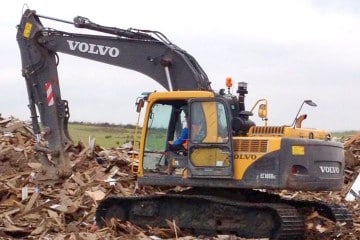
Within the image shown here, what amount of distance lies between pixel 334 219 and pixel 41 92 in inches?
258

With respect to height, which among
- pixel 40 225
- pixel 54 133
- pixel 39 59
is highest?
pixel 39 59

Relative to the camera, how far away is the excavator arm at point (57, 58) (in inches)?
691

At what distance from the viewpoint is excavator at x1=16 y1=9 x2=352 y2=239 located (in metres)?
15.1

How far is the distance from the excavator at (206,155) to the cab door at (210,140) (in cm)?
2

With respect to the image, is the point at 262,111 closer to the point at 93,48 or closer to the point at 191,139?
the point at 191,139

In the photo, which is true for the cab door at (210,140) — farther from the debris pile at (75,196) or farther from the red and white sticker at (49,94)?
the red and white sticker at (49,94)

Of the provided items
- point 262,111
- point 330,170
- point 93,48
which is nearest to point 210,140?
point 262,111

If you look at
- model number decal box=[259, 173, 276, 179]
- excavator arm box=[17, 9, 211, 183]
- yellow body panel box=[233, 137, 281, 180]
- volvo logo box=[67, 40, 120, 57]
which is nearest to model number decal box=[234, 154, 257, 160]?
yellow body panel box=[233, 137, 281, 180]

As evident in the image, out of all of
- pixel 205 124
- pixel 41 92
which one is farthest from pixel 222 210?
pixel 41 92

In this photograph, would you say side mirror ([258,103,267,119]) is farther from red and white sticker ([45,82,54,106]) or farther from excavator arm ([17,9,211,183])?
red and white sticker ([45,82,54,106])

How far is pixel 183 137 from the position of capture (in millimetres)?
15781

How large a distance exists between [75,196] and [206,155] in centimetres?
436

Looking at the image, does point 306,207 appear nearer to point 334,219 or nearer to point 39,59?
point 334,219

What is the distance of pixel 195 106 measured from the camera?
50.9 ft
